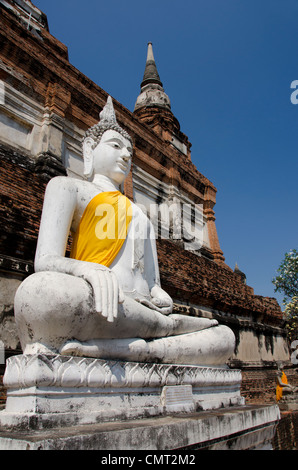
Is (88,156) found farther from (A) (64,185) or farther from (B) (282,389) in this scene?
(B) (282,389)

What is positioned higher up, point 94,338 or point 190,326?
point 190,326

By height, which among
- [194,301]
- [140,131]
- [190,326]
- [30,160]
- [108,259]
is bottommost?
[190,326]

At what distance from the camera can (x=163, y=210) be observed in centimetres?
1295

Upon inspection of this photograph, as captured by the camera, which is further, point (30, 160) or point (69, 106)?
point (69, 106)

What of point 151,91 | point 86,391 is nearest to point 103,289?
point 86,391

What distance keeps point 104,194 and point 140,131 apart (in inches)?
372

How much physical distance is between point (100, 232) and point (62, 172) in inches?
224

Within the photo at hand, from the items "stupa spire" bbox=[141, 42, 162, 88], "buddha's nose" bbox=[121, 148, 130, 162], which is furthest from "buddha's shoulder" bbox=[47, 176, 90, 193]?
"stupa spire" bbox=[141, 42, 162, 88]

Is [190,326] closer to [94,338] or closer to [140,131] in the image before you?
[94,338]

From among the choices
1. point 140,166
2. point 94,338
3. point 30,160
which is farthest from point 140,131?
point 94,338

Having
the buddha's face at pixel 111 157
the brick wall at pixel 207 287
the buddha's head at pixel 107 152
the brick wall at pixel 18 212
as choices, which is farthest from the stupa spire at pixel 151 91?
the buddha's face at pixel 111 157

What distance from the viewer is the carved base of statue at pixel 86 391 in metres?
1.82

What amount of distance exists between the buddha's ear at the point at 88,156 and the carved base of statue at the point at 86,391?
212 centimetres

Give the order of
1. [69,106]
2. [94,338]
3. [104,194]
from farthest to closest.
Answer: [69,106] < [104,194] < [94,338]
